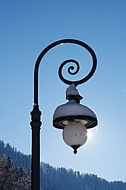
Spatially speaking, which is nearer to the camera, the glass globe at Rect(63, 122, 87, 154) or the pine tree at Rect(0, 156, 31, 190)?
the glass globe at Rect(63, 122, 87, 154)

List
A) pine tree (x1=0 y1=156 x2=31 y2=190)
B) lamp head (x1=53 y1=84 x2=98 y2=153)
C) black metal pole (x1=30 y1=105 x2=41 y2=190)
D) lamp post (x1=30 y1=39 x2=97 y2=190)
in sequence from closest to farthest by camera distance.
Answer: black metal pole (x1=30 y1=105 x2=41 y2=190)
lamp post (x1=30 y1=39 x2=97 y2=190)
lamp head (x1=53 y1=84 x2=98 y2=153)
pine tree (x1=0 y1=156 x2=31 y2=190)

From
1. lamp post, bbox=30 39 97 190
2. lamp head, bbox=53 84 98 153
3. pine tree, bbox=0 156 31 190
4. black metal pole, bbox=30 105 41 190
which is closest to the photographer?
black metal pole, bbox=30 105 41 190

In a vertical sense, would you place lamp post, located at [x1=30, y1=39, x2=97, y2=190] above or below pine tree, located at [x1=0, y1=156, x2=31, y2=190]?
below

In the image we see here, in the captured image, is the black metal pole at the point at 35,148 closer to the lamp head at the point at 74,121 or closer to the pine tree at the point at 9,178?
the lamp head at the point at 74,121

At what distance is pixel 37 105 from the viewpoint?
477cm

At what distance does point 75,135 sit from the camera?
4641 mm

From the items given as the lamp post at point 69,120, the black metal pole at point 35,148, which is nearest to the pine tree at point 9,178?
the lamp post at point 69,120

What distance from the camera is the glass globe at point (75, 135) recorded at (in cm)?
463

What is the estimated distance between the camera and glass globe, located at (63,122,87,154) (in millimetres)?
4633

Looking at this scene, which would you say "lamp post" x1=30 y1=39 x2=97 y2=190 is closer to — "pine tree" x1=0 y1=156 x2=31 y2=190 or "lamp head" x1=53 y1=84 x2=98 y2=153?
"lamp head" x1=53 y1=84 x2=98 y2=153

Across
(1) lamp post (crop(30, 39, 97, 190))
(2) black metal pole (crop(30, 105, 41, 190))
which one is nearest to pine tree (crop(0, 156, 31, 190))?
(1) lamp post (crop(30, 39, 97, 190))

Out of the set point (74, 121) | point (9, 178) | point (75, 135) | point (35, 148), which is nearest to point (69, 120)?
point (74, 121)

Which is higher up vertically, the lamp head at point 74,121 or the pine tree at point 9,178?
the pine tree at point 9,178

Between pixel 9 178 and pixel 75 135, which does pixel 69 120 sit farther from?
pixel 9 178
